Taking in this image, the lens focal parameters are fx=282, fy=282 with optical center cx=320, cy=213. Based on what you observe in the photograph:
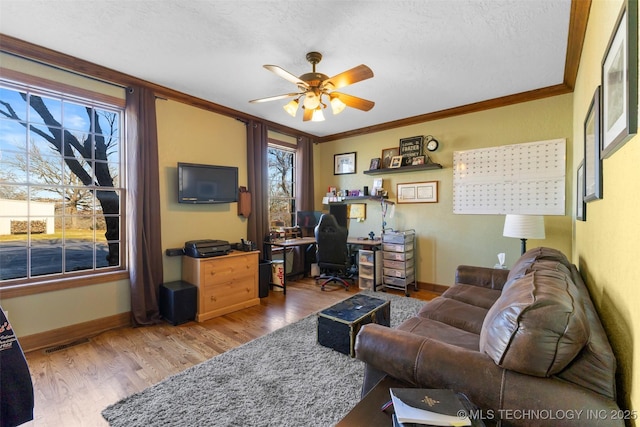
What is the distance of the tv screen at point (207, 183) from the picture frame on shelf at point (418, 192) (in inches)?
102

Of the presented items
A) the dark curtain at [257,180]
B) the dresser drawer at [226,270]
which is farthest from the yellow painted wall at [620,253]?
the dark curtain at [257,180]

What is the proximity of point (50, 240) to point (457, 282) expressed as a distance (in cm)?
399

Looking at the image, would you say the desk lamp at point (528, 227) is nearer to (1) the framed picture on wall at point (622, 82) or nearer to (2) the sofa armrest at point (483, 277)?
(2) the sofa armrest at point (483, 277)

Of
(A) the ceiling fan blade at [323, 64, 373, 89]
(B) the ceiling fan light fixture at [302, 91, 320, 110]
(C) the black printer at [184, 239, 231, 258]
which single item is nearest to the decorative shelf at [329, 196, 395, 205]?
(C) the black printer at [184, 239, 231, 258]

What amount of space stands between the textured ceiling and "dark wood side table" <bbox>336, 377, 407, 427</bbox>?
2.30m

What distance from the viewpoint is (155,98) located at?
3.22 m

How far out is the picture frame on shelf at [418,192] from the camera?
4.25 metres

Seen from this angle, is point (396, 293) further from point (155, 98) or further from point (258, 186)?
point (155, 98)

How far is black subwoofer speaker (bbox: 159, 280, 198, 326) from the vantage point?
3000mm

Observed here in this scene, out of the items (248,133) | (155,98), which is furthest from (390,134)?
(155,98)

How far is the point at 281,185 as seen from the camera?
5.07 meters

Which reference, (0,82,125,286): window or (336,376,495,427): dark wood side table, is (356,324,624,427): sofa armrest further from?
(0,82,125,286): window

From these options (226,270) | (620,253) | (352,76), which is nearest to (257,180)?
(226,270)

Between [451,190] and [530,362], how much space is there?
3462mm
